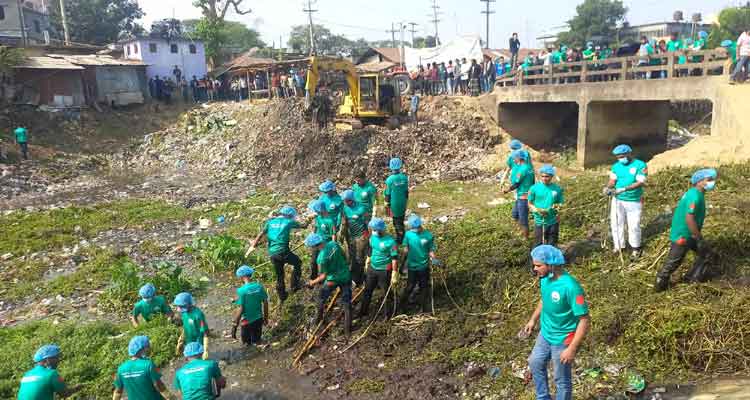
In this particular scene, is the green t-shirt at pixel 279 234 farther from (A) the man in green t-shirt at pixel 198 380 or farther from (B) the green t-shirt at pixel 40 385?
(B) the green t-shirt at pixel 40 385

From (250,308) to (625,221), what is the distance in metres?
4.96

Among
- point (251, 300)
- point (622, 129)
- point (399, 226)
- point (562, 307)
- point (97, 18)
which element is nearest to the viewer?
point (562, 307)

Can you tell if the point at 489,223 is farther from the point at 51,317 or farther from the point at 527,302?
the point at 51,317

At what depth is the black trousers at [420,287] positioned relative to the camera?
21.8ft

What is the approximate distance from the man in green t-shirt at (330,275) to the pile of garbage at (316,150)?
32.8 feet

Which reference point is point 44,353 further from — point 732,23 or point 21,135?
point 732,23

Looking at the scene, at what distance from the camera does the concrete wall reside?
29938mm

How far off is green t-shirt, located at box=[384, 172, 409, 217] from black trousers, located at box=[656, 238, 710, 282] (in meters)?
3.83

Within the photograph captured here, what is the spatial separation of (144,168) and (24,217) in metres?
7.54

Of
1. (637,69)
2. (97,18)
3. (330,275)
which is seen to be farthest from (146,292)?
(97,18)

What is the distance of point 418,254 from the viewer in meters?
6.50

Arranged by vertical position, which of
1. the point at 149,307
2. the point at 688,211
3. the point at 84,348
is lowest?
the point at 84,348

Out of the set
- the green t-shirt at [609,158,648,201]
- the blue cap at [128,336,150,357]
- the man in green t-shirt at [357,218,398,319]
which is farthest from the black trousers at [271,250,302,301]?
the green t-shirt at [609,158,648,201]

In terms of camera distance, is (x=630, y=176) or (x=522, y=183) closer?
(x=630, y=176)
